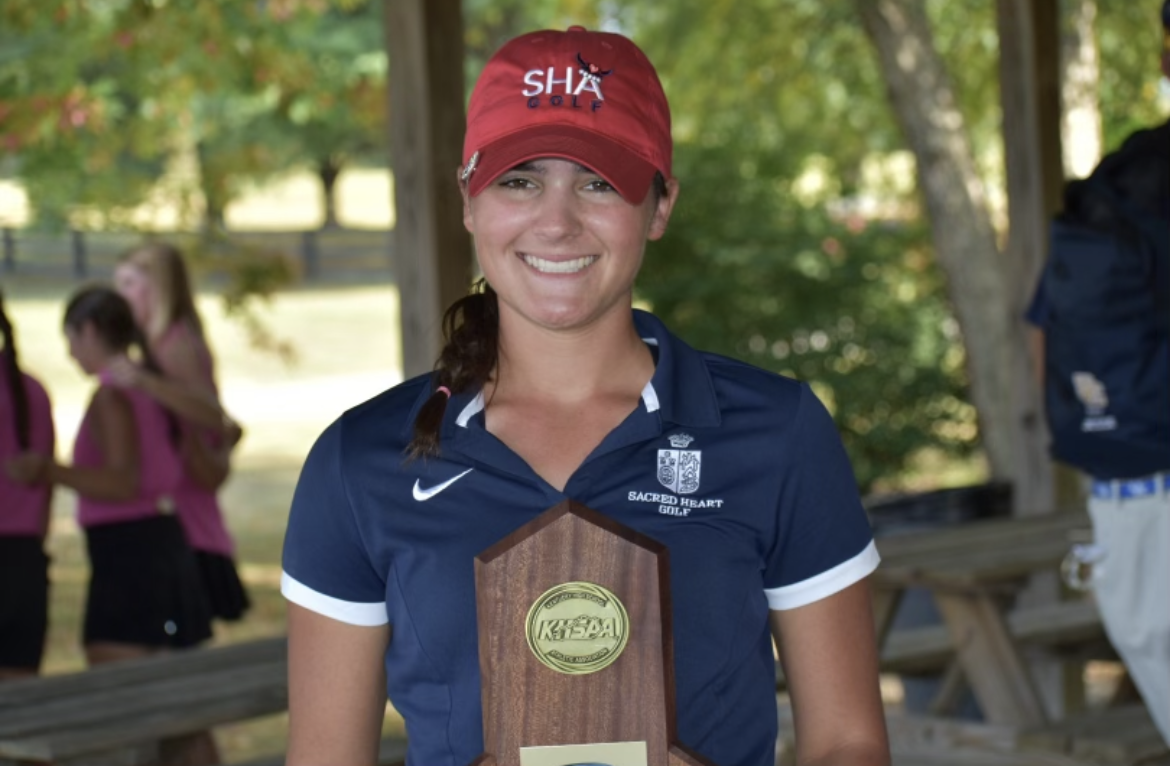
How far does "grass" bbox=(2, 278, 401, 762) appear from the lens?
34.3ft

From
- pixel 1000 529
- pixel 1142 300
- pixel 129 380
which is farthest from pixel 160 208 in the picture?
pixel 1142 300

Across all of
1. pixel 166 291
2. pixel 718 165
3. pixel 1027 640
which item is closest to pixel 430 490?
pixel 166 291

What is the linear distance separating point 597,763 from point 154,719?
249 centimetres

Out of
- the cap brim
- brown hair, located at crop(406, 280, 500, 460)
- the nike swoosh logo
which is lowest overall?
the nike swoosh logo

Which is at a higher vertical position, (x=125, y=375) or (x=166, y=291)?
(x=166, y=291)

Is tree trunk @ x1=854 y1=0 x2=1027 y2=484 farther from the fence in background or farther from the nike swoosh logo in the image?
the fence in background

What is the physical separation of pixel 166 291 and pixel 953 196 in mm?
4717

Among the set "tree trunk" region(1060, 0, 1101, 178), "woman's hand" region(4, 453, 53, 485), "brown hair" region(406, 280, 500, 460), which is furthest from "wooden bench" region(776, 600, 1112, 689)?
"brown hair" region(406, 280, 500, 460)

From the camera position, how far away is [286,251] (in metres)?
20.5

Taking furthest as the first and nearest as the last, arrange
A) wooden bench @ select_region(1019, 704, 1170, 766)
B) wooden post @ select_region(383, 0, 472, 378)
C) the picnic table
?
the picnic table → wooden post @ select_region(383, 0, 472, 378) → wooden bench @ select_region(1019, 704, 1170, 766)

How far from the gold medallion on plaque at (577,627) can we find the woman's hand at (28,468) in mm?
3460

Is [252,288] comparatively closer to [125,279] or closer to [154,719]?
[125,279]

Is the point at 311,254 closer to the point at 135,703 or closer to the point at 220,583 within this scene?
the point at 220,583

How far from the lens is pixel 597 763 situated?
1.53m
